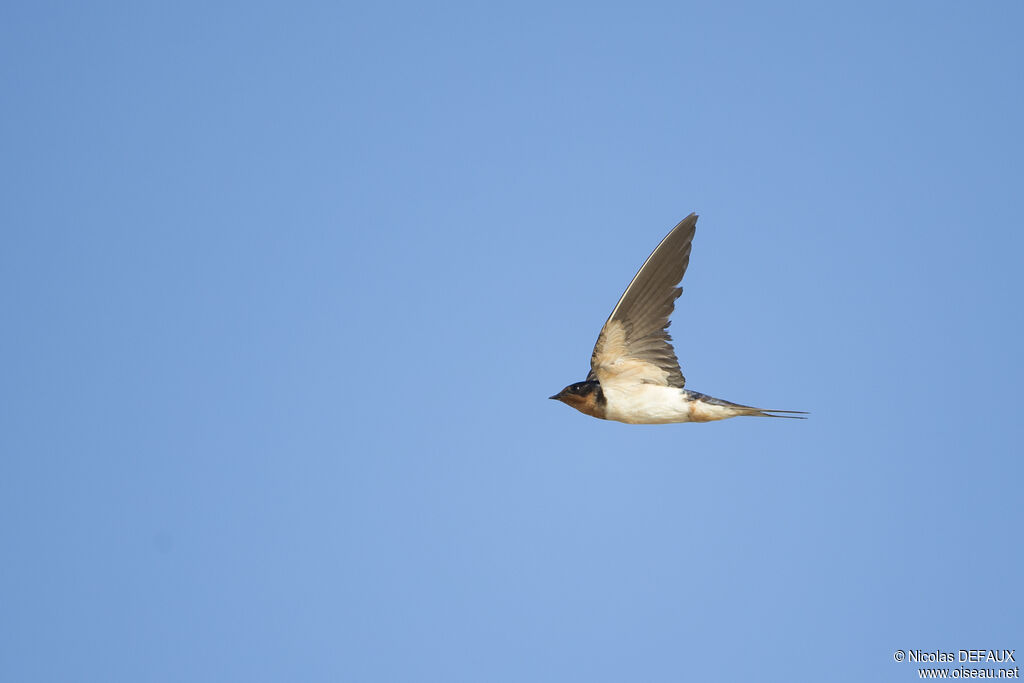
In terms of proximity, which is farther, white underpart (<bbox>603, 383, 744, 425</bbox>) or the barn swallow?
white underpart (<bbox>603, 383, 744, 425</bbox>)

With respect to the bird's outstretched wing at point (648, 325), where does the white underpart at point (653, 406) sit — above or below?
below

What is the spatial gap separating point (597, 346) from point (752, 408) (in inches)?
39.7

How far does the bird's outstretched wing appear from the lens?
5309mm


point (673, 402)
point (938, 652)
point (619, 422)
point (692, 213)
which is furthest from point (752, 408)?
point (938, 652)

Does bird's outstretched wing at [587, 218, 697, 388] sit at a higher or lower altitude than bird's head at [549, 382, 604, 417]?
higher

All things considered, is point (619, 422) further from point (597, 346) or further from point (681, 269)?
point (681, 269)

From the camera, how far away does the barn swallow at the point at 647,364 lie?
5.33 metres

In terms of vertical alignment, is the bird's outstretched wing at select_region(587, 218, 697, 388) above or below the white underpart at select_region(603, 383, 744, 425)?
above

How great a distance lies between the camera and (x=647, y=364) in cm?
560

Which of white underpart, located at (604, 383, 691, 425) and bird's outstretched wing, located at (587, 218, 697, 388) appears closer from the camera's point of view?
bird's outstretched wing, located at (587, 218, 697, 388)

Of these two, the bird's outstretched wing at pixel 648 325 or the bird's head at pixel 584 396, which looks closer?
the bird's outstretched wing at pixel 648 325

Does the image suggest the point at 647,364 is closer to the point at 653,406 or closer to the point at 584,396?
the point at 653,406

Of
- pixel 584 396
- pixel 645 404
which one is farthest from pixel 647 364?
pixel 584 396

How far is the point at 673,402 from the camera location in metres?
5.59
